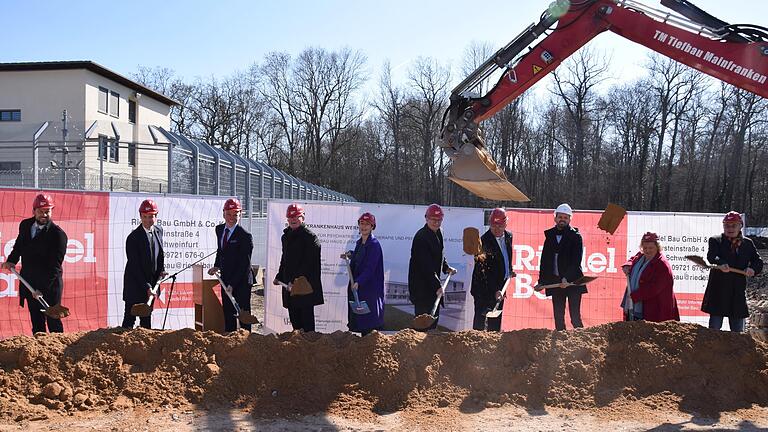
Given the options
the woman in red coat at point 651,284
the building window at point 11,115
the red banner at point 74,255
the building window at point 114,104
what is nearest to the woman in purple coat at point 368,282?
the woman in red coat at point 651,284

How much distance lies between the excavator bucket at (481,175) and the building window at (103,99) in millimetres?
25428

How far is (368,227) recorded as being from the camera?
6.89 meters

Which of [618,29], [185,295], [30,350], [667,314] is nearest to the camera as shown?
[30,350]

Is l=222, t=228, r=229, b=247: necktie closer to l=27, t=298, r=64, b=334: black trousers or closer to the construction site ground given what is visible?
the construction site ground

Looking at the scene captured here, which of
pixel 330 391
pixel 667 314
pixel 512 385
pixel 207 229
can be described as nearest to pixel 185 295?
pixel 207 229

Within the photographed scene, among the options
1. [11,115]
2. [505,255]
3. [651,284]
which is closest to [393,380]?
[505,255]

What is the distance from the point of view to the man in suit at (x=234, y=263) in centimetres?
678

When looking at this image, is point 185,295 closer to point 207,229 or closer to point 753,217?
point 207,229

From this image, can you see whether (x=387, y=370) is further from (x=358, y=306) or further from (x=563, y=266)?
(x=563, y=266)

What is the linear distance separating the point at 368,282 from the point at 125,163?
38.9ft

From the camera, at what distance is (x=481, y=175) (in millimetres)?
7547

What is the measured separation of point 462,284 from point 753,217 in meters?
47.5

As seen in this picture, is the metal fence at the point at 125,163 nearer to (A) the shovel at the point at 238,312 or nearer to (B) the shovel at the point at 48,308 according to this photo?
(B) the shovel at the point at 48,308

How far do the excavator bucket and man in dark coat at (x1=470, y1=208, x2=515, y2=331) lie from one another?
1.61 ft
